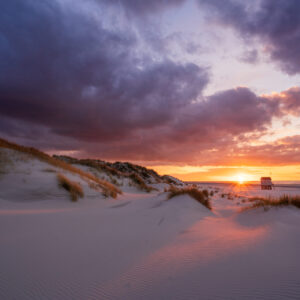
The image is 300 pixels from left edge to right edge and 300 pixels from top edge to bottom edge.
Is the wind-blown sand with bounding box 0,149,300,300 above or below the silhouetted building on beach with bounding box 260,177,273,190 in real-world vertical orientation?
below

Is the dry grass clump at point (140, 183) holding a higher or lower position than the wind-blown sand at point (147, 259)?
higher

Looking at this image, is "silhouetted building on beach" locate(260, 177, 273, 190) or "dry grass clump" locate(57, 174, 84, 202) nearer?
"dry grass clump" locate(57, 174, 84, 202)

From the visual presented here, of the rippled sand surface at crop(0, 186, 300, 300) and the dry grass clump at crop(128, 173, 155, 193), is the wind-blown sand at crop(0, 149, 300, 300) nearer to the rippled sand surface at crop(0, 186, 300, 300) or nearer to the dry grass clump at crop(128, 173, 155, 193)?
the rippled sand surface at crop(0, 186, 300, 300)

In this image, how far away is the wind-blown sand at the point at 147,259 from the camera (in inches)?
67.1

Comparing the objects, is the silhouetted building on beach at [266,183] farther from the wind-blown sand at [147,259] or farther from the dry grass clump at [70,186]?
the dry grass clump at [70,186]

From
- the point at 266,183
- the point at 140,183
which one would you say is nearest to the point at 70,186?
the point at 140,183

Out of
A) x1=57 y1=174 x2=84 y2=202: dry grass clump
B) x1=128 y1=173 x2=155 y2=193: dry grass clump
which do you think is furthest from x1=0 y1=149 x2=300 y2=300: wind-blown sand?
x1=128 y1=173 x2=155 y2=193: dry grass clump

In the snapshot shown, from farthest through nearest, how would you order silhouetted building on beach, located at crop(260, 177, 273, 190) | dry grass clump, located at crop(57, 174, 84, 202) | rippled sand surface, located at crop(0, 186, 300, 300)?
silhouetted building on beach, located at crop(260, 177, 273, 190) < dry grass clump, located at crop(57, 174, 84, 202) < rippled sand surface, located at crop(0, 186, 300, 300)

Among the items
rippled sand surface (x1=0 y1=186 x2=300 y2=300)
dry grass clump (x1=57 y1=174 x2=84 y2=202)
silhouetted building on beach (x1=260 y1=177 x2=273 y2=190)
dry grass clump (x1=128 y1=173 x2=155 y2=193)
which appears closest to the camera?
rippled sand surface (x1=0 y1=186 x2=300 y2=300)

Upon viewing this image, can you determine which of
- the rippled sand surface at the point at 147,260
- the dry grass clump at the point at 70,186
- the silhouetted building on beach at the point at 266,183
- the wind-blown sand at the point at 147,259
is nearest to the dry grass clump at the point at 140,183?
the dry grass clump at the point at 70,186

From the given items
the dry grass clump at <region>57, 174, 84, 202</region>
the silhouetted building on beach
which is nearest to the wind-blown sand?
the dry grass clump at <region>57, 174, 84, 202</region>

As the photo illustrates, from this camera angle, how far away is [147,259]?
2.38 meters

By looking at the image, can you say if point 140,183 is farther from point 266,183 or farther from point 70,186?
point 266,183

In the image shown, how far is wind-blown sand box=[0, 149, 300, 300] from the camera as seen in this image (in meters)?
1.70
